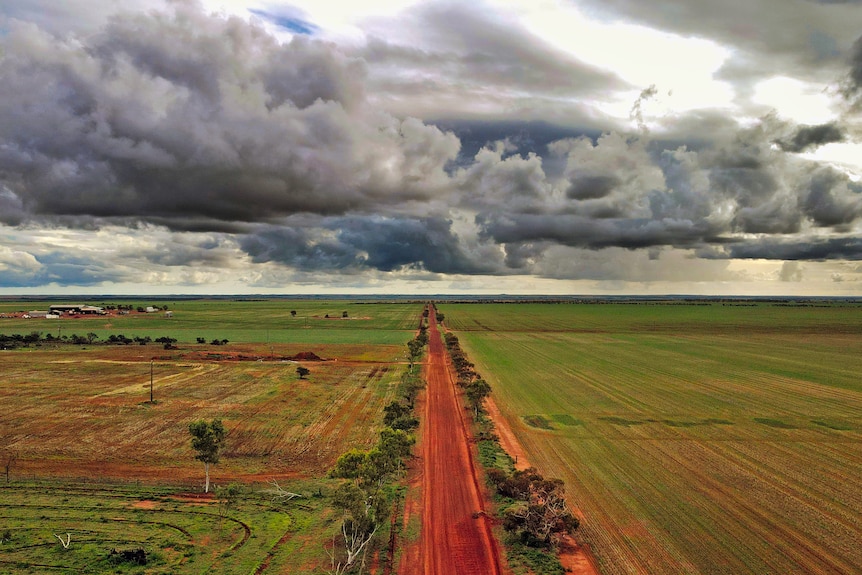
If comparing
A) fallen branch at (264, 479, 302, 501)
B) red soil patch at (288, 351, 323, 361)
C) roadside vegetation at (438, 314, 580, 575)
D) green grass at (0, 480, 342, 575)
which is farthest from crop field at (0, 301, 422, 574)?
roadside vegetation at (438, 314, 580, 575)

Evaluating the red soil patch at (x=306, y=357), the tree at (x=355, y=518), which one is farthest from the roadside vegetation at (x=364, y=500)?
the red soil patch at (x=306, y=357)

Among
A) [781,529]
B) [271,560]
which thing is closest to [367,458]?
[271,560]

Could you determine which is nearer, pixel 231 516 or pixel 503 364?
pixel 231 516

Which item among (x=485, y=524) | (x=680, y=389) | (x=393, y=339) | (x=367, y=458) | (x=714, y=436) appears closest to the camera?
(x=367, y=458)

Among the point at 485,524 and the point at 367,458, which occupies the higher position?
the point at 367,458

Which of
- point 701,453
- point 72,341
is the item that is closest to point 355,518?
point 701,453

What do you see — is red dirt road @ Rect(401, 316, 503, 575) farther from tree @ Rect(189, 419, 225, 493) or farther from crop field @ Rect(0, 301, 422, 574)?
tree @ Rect(189, 419, 225, 493)

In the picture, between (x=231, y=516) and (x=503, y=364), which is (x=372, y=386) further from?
(x=231, y=516)
